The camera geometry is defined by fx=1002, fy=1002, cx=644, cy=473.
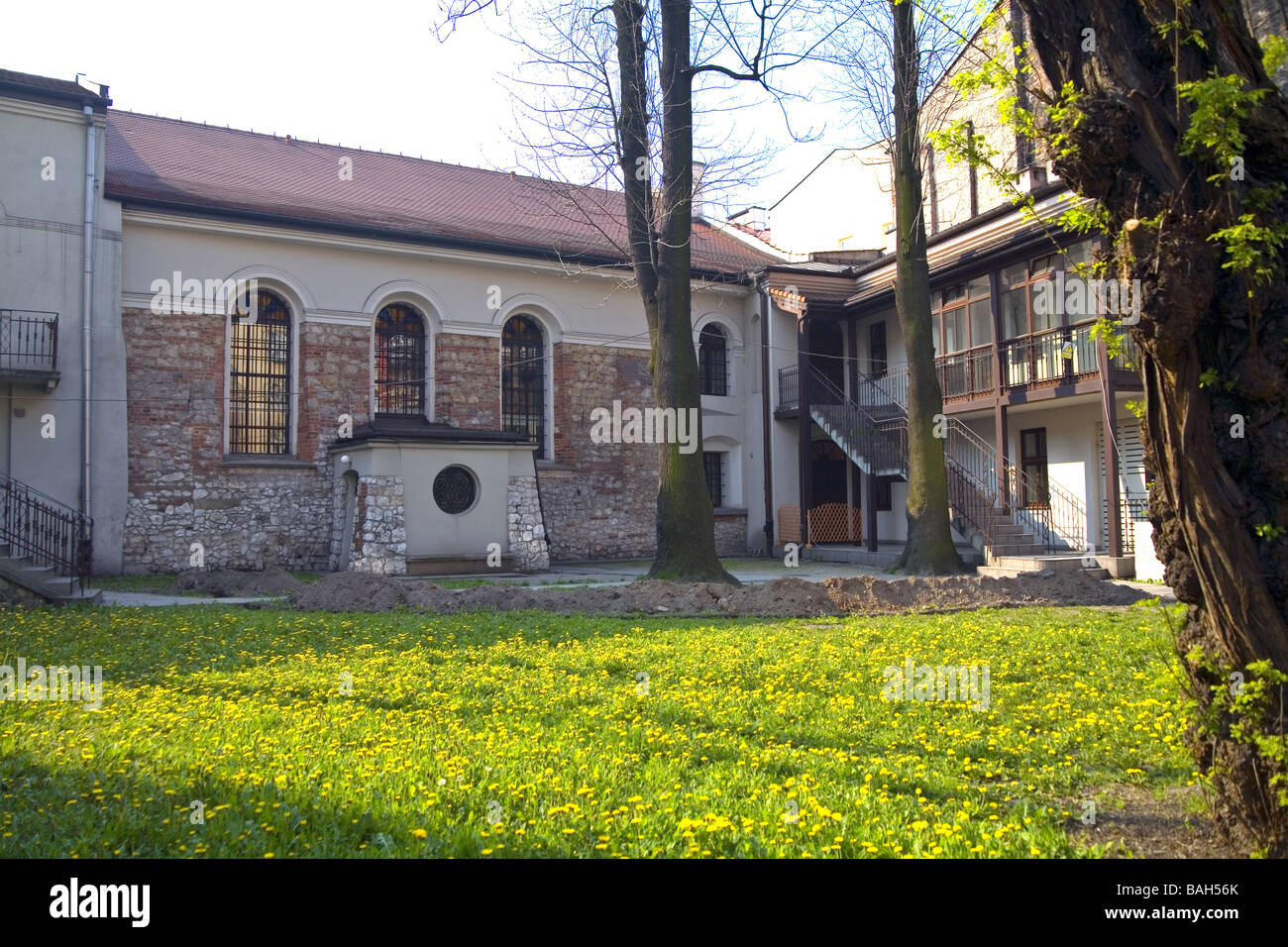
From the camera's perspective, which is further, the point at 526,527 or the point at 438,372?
the point at 438,372

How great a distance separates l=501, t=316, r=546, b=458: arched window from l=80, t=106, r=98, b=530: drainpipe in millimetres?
9269

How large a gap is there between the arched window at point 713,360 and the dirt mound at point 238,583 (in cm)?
1460

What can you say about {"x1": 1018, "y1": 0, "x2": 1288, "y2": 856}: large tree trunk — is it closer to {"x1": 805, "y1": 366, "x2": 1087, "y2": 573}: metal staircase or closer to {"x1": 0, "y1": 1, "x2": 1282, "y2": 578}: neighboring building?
{"x1": 0, "y1": 1, "x2": 1282, "y2": 578}: neighboring building

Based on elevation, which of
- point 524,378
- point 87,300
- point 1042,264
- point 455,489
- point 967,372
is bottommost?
point 455,489

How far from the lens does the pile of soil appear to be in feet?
43.2

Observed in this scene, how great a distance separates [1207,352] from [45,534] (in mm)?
17262

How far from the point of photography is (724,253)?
98.1 ft

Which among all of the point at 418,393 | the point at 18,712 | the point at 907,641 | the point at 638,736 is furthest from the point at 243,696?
the point at 418,393

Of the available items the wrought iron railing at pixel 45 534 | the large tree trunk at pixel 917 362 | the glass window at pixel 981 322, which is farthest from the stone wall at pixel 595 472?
the wrought iron railing at pixel 45 534

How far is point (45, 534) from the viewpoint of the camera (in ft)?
53.3

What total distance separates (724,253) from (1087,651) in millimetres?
22547

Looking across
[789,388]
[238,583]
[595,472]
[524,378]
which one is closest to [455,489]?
[524,378]

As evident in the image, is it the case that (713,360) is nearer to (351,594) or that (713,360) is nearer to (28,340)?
(351,594)

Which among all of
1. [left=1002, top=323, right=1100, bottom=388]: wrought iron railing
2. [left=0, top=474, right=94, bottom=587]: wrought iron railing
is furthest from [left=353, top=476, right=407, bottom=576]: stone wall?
[left=1002, top=323, right=1100, bottom=388]: wrought iron railing
